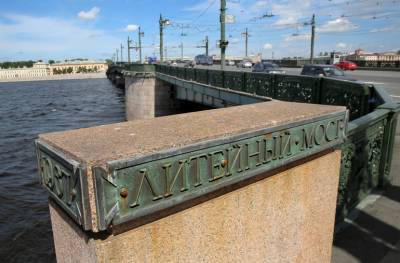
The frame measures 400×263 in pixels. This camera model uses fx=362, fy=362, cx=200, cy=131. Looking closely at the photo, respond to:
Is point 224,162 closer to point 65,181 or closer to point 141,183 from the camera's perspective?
point 141,183

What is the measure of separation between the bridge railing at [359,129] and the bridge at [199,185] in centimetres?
124

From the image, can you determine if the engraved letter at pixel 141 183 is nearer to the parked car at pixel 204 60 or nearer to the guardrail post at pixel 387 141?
the guardrail post at pixel 387 141

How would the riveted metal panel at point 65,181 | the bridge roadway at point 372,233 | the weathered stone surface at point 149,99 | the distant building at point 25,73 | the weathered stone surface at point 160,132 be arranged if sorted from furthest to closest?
the distant building at point 25,73, the weathered stone surface at point 149,99, the bridge roadway at point 372,233, the weathered stone surface at point 160,132, the riveted metal panel at point 65,181

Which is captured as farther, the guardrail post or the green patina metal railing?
the guardrail post

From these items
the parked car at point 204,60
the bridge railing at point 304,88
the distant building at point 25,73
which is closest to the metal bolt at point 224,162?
the bridge railing at point 304,88

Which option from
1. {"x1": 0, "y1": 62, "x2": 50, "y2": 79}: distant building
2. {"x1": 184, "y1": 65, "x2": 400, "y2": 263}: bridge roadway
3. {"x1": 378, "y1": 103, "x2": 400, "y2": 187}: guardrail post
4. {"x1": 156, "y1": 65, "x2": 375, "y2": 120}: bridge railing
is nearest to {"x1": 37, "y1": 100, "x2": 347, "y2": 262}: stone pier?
{"x1": 184, "y1": 65, "x2": 400, "y2": 263}: bridge roadway

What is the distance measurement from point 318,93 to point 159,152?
6.52 m

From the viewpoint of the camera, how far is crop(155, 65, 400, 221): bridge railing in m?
3.78

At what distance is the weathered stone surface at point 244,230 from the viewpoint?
149cm

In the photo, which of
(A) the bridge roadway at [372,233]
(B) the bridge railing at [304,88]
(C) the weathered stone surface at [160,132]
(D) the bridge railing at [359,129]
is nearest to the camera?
(C) the weathered stone surface at [160,132]

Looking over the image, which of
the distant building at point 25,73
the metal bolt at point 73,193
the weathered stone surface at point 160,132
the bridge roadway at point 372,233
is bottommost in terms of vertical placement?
the distant building at point 25,73

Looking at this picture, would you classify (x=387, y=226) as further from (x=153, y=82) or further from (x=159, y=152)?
(x=153, y=82)

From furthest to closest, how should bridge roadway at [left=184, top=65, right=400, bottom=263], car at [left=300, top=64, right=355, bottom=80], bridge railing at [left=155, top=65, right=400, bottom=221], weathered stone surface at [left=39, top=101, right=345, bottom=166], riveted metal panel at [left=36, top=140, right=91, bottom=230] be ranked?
car at [left=300, top=64, right=355, bottom=80]
bridge railing at [left=155, top=65, right=400, bottom=221]
bridge roadway at [left=184, top=65, right=400, bottom=263]
weathered stone surface at [left=39, top=101, right=345, bottom=166]
riveted metal panel at [left=36, top=140, right=91, bottom=230]

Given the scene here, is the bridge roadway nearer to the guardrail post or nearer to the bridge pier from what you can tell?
the guardrail post
